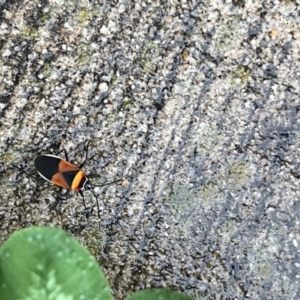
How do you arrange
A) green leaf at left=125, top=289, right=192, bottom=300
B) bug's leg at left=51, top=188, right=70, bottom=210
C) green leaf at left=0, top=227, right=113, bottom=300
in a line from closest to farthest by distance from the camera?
green leaf at left=0, top=227, right=113, bottom=300
green leaf at left=125, top=289, right=192, bottom=300
bug's leg at left=51, top=188, right=70, bottom=210

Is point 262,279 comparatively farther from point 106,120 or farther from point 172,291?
point 106,120

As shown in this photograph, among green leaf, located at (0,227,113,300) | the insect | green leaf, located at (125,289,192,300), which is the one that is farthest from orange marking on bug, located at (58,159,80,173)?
green leaf, located at (125,289,192,300)

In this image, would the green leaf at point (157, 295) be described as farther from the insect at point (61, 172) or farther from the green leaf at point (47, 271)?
the insect at point (61, 172)

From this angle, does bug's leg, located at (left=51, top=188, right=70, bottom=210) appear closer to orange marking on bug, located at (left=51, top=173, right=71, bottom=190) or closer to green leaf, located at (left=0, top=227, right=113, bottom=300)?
orange marking on bug, located at (left=51, top=173, right=71, bottom=190)

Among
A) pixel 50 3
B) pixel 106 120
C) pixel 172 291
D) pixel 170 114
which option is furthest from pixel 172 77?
pixel 172 291

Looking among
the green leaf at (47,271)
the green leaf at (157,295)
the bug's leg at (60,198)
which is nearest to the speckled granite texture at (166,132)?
the bug's leg at (60,198)

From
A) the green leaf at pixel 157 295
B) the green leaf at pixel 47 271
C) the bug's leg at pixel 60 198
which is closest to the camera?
the green leaf at pixel 47 271
